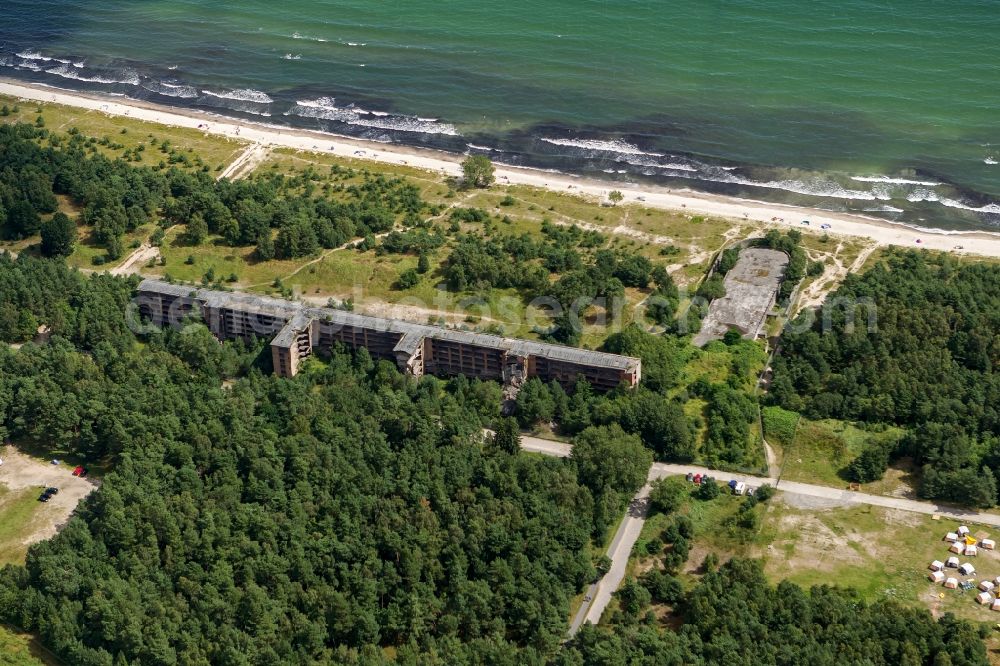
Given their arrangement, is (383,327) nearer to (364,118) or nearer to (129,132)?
(364,118)

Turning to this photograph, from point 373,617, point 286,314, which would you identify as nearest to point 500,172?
point 286,314

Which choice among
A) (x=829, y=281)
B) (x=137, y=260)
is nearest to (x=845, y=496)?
(x=829, y=281)

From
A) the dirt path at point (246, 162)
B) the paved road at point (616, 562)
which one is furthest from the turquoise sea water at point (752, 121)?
the paved road at point (616, 562)

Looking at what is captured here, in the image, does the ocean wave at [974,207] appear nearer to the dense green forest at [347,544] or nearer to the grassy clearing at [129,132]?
the dense green forest at [347,544]

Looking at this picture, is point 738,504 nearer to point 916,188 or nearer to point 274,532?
point 274,532

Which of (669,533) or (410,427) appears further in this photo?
(410,427)
